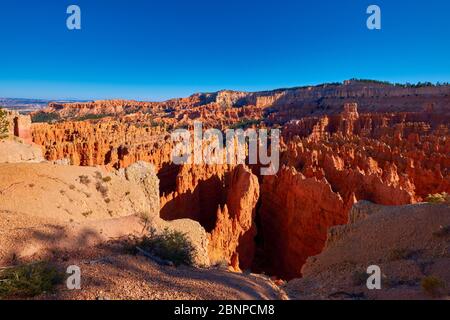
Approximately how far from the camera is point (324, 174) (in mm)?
23453

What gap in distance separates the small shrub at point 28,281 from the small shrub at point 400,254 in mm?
6980

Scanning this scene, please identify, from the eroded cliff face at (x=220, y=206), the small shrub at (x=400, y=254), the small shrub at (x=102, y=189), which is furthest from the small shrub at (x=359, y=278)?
the small shrub at (x=102, y=189)

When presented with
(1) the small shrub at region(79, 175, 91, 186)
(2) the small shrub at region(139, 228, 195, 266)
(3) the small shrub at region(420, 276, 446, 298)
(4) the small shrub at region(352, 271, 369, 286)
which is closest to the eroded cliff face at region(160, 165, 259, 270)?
(1) the small shrub at region(79, 175, 91, 186)

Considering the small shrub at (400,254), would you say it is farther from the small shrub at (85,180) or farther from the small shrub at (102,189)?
the small shrub at (85,180)

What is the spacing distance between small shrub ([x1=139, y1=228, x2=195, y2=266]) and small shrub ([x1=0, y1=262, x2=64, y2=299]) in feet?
8.70

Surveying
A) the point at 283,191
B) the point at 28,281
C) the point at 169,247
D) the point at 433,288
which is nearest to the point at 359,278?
the point at 433,288

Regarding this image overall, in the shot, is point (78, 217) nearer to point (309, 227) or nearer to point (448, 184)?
point (309, 227)

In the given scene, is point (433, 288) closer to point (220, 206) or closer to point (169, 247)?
point (169, 247)

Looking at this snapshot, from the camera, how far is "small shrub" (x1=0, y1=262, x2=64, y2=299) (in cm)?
464

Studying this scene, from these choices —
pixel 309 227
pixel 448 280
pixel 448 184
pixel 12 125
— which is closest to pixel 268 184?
pixel 309 227

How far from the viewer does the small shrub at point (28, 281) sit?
15.2 ft

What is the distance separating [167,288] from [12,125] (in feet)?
89.9

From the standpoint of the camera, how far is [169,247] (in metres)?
7.79

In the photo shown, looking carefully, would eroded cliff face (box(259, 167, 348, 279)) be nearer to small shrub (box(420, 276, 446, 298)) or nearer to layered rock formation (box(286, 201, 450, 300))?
layered rock formation (box(286, 201, 450, 300))
